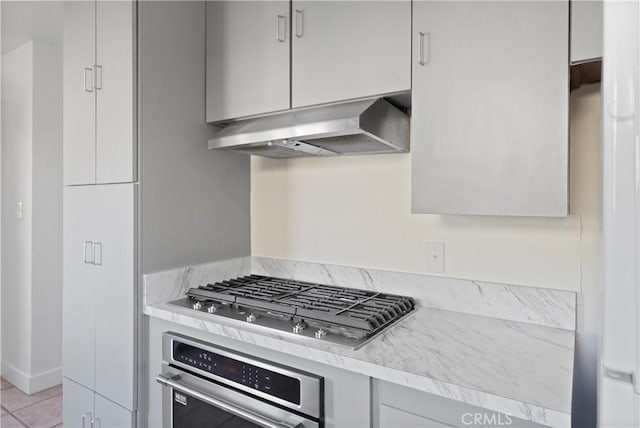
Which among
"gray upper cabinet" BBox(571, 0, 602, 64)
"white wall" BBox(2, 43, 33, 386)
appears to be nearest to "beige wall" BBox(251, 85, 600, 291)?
"gray upper cabinet" BBox(571, 0, 602, 64)

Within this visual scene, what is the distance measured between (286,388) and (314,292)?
527 mm

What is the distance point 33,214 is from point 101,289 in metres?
1.52

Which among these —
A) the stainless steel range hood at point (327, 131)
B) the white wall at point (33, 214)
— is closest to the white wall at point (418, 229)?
the stainless steel range hood at point (327, 131)

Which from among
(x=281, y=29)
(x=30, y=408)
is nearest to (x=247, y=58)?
(x=281, y=29)

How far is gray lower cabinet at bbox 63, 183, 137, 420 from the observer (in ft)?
5.24

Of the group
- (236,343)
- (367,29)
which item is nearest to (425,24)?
(367,29)

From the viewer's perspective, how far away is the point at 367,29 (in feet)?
4.63

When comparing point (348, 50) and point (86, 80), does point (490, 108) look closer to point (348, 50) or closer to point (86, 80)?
point (348, 50)

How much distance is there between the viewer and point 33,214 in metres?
2.75

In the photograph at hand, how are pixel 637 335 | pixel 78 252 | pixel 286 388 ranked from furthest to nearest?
pixel 78 252 < pixel 286 388 < pixel 637 335

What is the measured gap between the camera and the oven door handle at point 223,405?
3.81 ft

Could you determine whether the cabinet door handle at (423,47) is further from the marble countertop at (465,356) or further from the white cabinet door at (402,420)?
the white cabinet door at (402,420)

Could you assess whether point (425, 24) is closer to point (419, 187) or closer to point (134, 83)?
point (419, 187)

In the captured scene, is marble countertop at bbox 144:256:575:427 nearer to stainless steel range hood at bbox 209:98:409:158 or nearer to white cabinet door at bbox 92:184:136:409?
white cabinet door at bbox 92:184:136:409
